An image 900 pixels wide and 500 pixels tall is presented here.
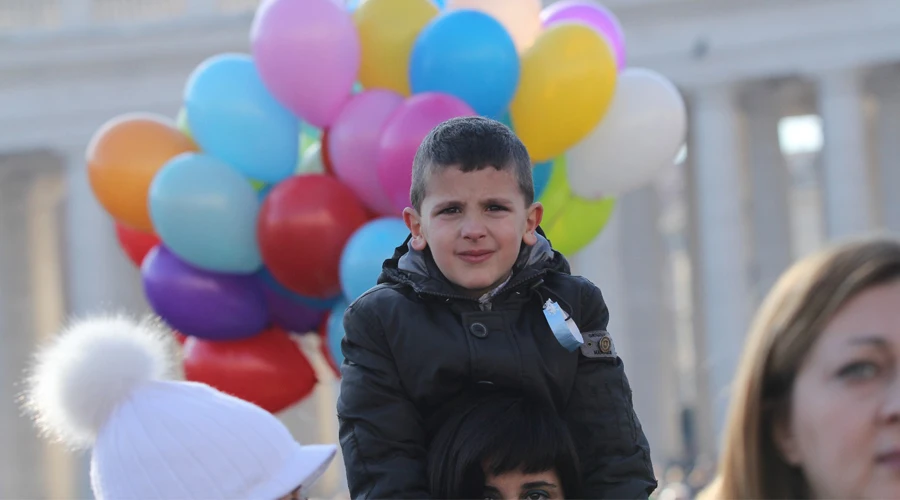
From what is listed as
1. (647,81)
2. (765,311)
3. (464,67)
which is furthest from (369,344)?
(647,81)

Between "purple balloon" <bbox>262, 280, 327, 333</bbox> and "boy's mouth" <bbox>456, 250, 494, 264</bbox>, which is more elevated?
"boy's mouth" <bbox>456, 250, 494, 264</bbox>

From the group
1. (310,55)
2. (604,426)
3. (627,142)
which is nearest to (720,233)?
(627,142)

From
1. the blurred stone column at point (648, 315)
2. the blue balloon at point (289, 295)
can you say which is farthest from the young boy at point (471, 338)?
the blurred stone column at point (648, 315)

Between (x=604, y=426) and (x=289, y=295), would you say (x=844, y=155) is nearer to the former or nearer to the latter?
(x=289, y=295)

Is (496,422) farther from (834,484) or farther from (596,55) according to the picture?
(596,55)

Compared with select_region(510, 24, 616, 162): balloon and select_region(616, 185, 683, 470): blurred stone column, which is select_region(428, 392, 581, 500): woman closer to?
select_region(510, 24, 616, 162): balloon

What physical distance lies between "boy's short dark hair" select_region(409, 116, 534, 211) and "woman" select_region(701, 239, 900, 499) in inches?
111

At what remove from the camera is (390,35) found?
23.2 m

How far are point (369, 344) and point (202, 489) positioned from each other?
140 cm

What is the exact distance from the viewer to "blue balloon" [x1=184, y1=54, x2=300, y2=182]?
2386 cm

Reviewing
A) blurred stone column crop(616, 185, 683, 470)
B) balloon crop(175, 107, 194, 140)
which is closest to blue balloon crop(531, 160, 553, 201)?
balloon crop(175, 107, 194, 140)

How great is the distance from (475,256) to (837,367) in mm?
3028

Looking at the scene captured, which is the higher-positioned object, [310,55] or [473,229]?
[310,55]

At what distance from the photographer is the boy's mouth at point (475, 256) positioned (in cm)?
891
